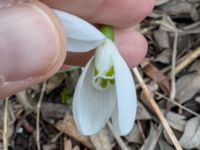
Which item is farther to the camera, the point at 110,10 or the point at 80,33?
the point at 110,10

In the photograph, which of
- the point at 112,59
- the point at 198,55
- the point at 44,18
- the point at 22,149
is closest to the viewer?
the point at 44,18

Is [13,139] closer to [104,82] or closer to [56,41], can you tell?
[104,82]

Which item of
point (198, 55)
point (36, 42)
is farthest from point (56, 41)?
point (198, 55)

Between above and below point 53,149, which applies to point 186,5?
above

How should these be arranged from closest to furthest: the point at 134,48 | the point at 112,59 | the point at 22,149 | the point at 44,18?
1. the point at 44,18
2. the point at 112,59
3. the point at 134,48
4. the point at 22,149

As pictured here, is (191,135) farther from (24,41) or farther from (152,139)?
(24,41)

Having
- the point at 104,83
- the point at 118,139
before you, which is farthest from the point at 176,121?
the point at 104,83
